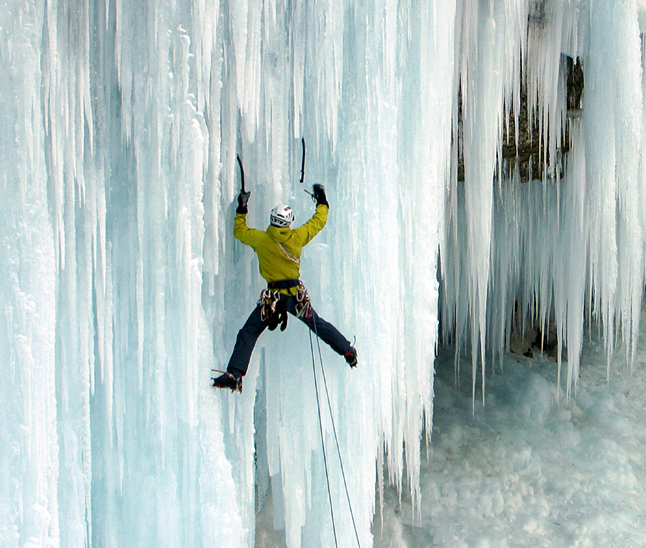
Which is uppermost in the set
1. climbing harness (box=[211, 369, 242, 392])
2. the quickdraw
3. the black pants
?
the quickdraw

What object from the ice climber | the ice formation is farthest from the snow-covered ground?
the ice climber

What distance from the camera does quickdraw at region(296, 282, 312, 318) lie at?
9.27 ft

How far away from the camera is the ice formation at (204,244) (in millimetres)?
2324

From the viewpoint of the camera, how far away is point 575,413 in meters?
6.26

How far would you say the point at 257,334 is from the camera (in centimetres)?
286

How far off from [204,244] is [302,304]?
54cm

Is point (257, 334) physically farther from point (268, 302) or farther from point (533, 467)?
point (533, 467)

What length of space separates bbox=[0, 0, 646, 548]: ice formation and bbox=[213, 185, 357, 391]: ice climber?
5.8 inches

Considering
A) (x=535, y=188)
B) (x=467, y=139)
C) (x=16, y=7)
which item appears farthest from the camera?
(x=535, y=188)

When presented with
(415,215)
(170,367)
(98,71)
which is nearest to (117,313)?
(170,367)

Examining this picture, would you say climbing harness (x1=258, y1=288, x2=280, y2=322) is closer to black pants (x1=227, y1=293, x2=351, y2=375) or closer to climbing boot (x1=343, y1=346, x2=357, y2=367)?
black pants (x1=227, y1=293, x2=351, y2=375)

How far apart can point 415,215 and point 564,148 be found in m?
2.10

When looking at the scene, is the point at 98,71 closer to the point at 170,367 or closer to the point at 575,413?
the point at 170,367

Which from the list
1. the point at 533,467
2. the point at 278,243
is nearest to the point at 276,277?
the point at 278,243
